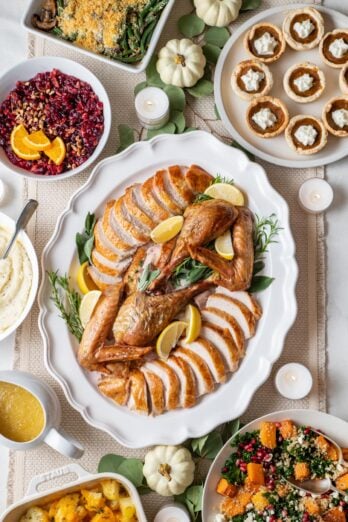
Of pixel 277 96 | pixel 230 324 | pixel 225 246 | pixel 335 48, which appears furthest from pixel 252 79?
pixel 230 324

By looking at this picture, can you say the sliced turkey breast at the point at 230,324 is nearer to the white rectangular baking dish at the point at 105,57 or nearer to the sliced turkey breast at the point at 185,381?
the sliced turkey breast at the point at 185,381

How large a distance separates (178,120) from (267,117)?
40cm

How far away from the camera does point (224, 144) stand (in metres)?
3.28

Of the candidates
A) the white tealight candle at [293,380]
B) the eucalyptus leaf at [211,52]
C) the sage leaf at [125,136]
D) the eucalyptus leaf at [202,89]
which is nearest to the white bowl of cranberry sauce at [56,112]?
the sage leaf at [125,136]

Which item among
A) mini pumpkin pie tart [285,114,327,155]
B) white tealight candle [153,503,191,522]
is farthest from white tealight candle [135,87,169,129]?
white tealight candle [153,503,191,522]

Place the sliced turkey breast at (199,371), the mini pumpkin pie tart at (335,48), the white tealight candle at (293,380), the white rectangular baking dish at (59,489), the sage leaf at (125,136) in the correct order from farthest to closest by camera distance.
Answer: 1. the sage leaf at (125,136)
2. the mini pumpkin pie tart at (335,48)
3. the white tealight candle at (293,380)
4. the sliced turkey breast at (199,371)
5. the white rectangular baking dish at (59,489)

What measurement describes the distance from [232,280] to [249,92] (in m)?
0.88

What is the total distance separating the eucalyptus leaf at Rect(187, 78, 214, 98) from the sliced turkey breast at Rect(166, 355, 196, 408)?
3.96 ft

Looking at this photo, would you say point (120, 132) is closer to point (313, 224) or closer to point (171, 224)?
point (171, 224)

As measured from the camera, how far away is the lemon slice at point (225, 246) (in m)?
3.15

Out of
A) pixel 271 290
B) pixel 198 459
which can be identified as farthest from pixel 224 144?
pixel 198 459

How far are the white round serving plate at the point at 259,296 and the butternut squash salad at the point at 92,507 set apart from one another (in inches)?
8.3

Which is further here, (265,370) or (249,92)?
(249,92)

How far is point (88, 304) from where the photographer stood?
127 inches
